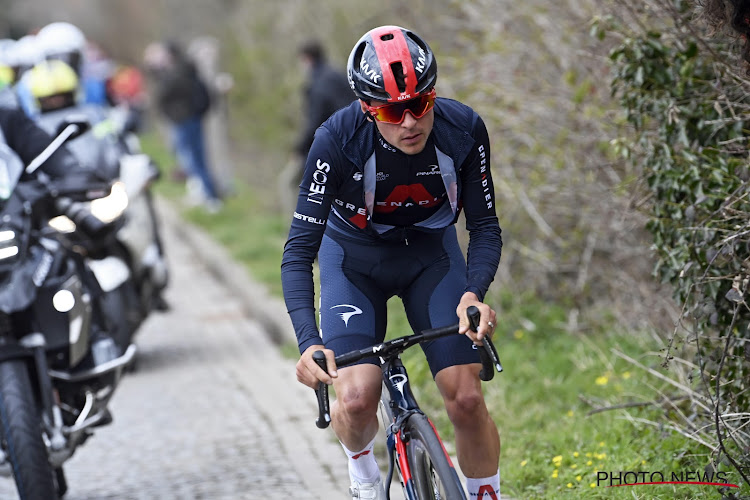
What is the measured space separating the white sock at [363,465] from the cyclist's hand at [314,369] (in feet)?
1.55

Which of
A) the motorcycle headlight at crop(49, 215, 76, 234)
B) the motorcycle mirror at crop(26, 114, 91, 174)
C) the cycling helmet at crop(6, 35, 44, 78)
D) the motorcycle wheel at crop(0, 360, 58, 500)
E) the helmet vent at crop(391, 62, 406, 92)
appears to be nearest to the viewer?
the helmet vent at crop(391, 62, 406, 92)

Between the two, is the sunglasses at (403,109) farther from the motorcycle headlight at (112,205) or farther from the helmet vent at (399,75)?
the motorcycle headlight at (112,205)

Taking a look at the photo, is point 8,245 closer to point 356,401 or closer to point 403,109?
point 356,401

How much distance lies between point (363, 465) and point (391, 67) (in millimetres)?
1458

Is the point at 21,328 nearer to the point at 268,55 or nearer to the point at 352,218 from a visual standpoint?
the point at 352,218

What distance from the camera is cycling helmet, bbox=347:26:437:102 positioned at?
12.3 ft

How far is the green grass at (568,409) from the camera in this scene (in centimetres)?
468

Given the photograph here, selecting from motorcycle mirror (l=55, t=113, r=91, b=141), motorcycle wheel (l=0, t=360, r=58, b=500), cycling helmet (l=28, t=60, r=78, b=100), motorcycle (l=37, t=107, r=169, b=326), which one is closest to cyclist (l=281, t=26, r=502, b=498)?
motorcycle wheel (l=0, t=360, r=58, b=500)

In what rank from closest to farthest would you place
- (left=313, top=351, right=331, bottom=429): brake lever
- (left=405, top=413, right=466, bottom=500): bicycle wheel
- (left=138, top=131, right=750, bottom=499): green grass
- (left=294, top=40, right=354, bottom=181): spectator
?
1. (left=405, top=413, right=466, bottom=500): bicycle wheel
2. (left=313, top=351, right=331, bottom=429): brake lever
3. (left=138, top=131, right=750, bottom=499): green grass
4. (left=294, top=40, right=354, bottom=181): spectator

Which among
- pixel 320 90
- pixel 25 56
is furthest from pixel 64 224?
pixel 320 90

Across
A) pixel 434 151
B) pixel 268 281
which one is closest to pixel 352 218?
pixel 434 151

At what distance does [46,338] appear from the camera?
16.3 ft

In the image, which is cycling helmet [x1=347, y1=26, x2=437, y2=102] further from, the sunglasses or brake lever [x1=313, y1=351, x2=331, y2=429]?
brake lever [x1=313, y1=351, x2=331, y2=429]

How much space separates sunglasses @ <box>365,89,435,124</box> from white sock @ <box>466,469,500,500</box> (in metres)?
1.32
